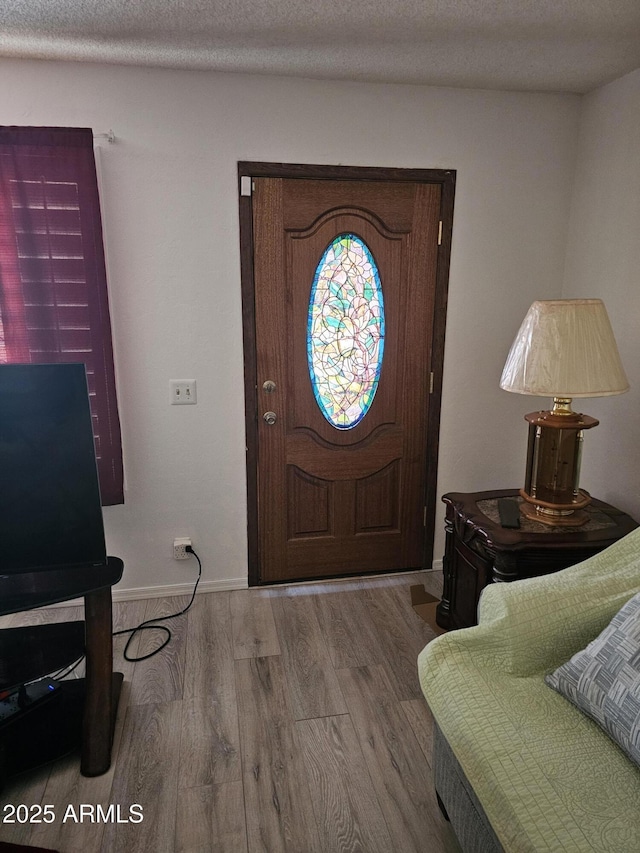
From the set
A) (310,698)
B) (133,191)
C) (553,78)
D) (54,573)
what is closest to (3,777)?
(54,573)

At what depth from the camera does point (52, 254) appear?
2.34 metres

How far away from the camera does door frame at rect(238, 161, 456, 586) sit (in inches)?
98.6

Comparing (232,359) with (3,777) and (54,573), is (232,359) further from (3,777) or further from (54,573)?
(3,777)

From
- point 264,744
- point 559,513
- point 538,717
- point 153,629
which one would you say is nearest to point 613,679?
point 538,717

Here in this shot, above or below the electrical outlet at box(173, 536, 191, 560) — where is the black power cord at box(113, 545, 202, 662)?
below

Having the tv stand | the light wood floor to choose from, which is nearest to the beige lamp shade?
the light wood floor

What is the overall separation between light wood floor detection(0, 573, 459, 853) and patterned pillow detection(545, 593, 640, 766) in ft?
1.91

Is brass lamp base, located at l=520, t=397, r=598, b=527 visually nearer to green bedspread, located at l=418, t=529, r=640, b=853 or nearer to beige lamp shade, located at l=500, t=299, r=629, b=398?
beige lamp shade, located at l=500, t=299, r=629, b=398

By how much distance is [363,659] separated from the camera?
92.6 inches

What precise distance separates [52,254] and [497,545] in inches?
83.2

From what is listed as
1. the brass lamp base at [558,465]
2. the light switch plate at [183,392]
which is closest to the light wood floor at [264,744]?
the brass lamp base at [558,465]

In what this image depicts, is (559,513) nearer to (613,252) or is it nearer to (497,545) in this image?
(497,545)

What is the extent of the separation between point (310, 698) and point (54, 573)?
1041mm

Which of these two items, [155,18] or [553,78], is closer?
[155,18]
